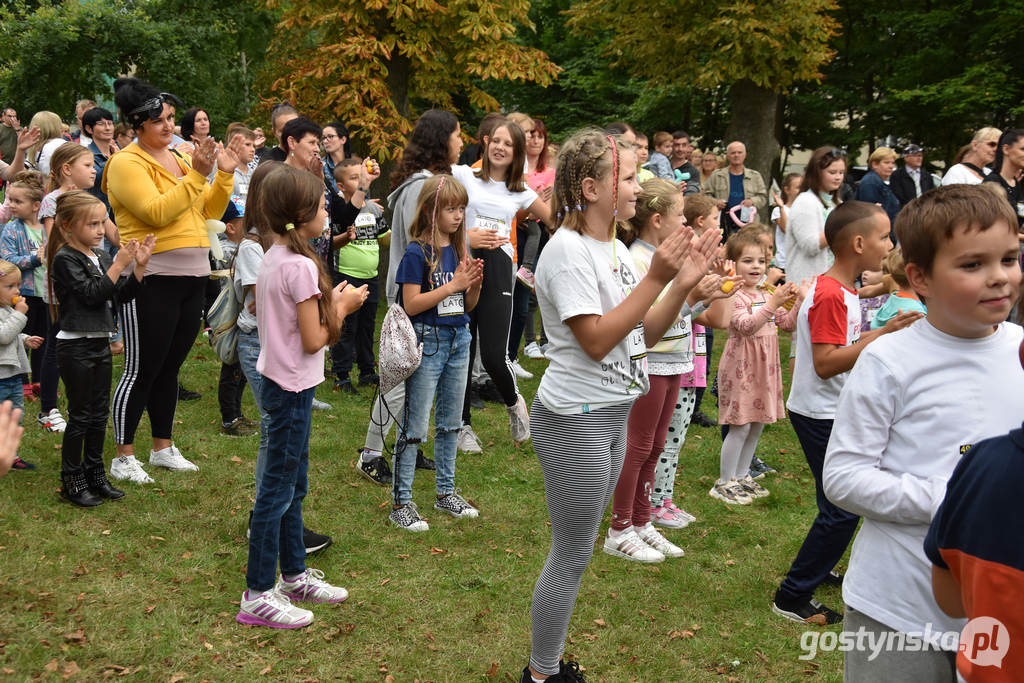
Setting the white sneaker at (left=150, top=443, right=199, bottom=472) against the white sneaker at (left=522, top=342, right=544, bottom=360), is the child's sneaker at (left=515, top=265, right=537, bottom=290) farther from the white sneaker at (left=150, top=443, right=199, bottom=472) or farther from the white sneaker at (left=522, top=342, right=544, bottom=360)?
the white sneaker at (left=150, top=443, right=199, bottom=472)

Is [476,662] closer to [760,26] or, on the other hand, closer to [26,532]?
[26,532]

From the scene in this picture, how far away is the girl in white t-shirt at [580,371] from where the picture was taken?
333 cm

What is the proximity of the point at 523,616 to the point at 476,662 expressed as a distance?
0.49 m

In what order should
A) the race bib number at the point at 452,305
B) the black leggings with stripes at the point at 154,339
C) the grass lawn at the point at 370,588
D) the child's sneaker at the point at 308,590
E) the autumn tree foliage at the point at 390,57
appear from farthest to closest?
the autumn tree foliage at the point at 390,57 < the black leggings with stripes at the point at 154,339 < the race bib number at the point at 452,305 < the child's sneaker at the point at 308,590 < the grass lawn at the point at 370,588

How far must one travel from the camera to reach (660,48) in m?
18.1

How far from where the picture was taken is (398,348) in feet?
16.9

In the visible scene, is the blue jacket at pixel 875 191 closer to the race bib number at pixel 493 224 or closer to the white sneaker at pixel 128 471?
the race bib number at pixel 493 224

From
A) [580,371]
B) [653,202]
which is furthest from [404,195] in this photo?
[580,371]

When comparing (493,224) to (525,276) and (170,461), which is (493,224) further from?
(170,461)

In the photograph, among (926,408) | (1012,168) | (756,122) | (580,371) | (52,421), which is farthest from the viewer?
(756,122)

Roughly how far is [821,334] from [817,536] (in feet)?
3.37

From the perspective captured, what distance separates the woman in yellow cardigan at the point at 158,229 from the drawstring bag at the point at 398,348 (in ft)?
4.71

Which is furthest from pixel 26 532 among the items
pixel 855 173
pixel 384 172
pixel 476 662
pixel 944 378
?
pixel 855 173

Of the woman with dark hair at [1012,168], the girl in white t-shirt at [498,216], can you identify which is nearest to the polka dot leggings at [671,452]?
the girl in white t-shirt at [498,216]
